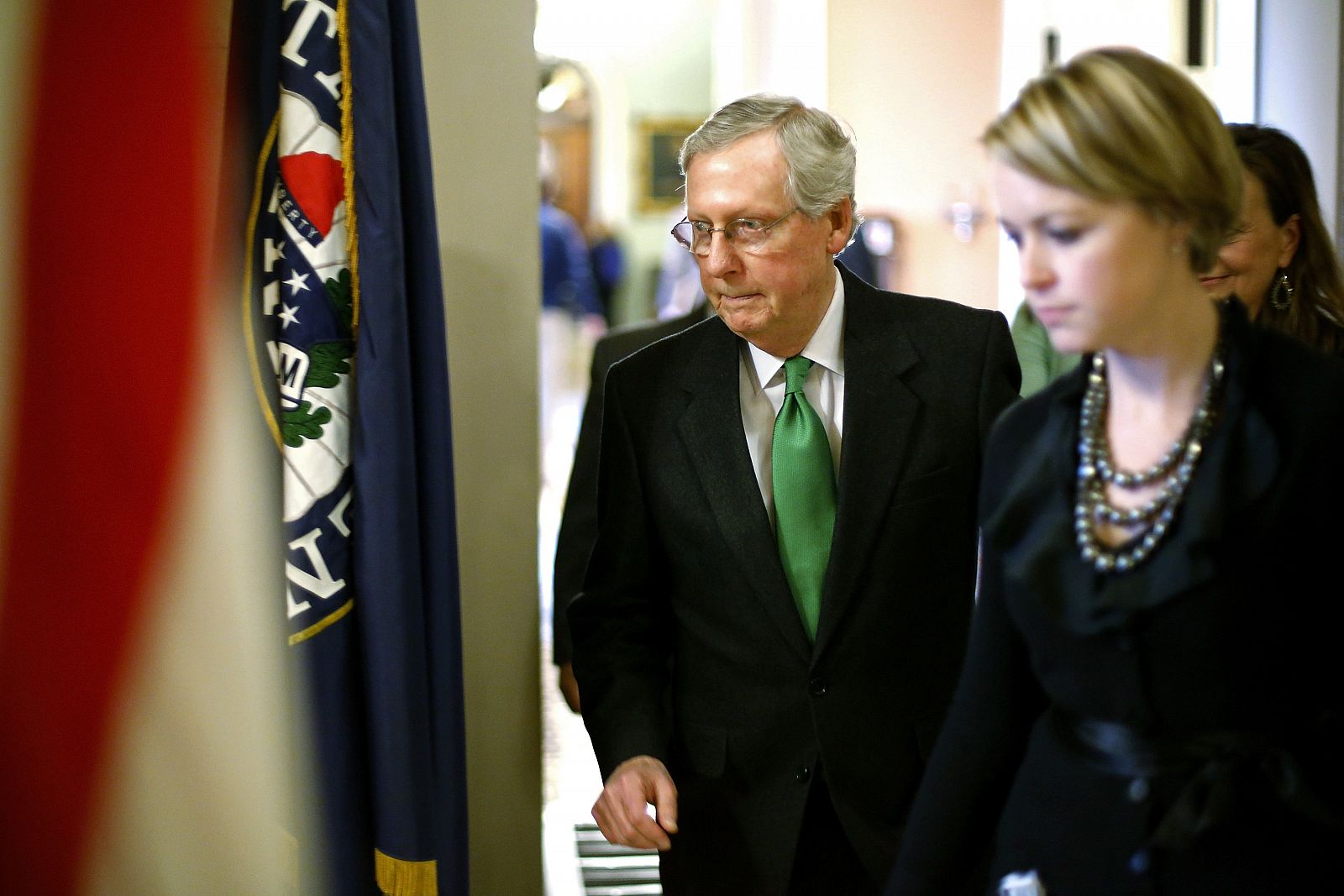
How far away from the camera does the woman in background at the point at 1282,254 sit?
78.3 inches

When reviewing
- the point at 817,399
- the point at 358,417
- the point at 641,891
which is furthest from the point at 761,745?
the point at 641,891

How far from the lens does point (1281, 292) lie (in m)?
2.03

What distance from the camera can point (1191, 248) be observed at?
43.6 inches

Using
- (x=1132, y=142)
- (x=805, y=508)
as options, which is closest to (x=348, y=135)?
(x=805, y=508)

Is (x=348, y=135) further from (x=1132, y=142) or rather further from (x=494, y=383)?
(x=1132, y=142)

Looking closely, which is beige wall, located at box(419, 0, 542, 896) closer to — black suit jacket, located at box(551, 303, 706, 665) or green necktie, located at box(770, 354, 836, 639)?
black suit jacket, located at box(551, 303, 706, 665)

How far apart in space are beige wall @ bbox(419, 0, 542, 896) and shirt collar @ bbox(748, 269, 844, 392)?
2.68 ft

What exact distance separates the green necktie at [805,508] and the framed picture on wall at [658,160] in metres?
15.0

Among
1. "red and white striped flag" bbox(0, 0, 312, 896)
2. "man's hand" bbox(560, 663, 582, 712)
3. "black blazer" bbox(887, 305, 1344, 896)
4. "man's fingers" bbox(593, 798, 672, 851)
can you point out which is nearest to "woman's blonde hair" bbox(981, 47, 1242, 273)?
"black blazer" bbox(887, 305, 1344, 896)

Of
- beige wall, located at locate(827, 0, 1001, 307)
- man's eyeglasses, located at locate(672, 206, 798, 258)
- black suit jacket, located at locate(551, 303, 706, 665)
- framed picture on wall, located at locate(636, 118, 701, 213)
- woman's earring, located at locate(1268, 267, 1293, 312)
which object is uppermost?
framed picture on wall, located at locate(636, 118, 701, 213)

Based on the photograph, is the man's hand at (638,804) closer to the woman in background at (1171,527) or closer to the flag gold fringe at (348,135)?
the woman in background at (1171,527)

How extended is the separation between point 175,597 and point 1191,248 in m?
1.50

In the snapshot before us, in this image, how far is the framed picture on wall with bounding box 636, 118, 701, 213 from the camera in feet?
54.6

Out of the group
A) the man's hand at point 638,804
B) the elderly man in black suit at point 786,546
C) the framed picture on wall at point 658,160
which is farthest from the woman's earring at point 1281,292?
the framed picture on wall at point 658,160
